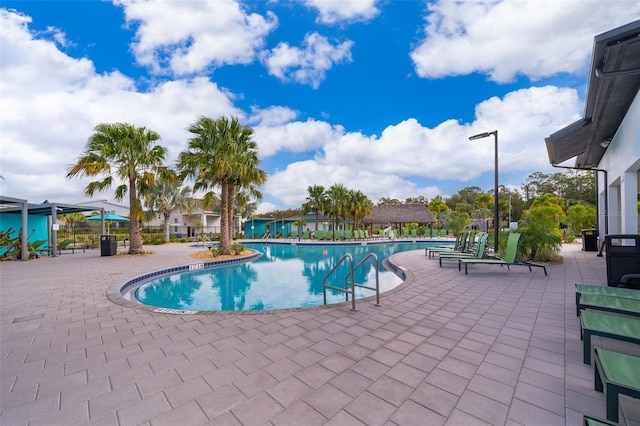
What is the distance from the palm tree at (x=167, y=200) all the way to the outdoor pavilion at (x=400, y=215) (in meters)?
20.9

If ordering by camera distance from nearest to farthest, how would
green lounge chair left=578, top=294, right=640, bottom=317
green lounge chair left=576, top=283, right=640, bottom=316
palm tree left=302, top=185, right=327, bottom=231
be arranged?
green lounge chair left=578, top=294, right=640, bottom=317 < green lounge chair left=576, top=283, right=640, bottom=316 < palm tree left=302, top=185, right=327, bottom=231

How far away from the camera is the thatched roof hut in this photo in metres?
33.8

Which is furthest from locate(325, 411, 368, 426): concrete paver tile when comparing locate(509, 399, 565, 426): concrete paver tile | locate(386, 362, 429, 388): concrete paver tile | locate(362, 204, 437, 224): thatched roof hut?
locate(362, 204, 437, 224): thatched roof hut

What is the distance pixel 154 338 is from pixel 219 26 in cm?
915

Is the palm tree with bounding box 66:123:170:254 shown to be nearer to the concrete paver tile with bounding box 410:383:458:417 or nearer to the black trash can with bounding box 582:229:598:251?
the concrete paver tile with bounding box 410:383:458:417

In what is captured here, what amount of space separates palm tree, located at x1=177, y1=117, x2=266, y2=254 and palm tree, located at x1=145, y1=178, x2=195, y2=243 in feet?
40.9

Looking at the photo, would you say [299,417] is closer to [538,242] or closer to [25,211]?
[538,242]

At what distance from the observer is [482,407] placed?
1.91 meters

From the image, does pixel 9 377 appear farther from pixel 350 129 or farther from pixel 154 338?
pixel 350 129

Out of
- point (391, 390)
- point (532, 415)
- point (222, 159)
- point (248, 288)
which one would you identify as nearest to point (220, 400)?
point (391, 390)

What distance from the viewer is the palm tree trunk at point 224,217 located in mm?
12672

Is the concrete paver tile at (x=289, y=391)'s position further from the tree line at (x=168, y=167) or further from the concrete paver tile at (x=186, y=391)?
the tree line at (x=168, y=167)

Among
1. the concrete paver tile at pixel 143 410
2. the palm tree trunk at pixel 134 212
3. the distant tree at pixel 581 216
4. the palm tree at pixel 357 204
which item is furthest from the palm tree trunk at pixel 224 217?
the distant tree at pixel 581 216

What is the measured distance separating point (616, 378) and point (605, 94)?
6.50 m
